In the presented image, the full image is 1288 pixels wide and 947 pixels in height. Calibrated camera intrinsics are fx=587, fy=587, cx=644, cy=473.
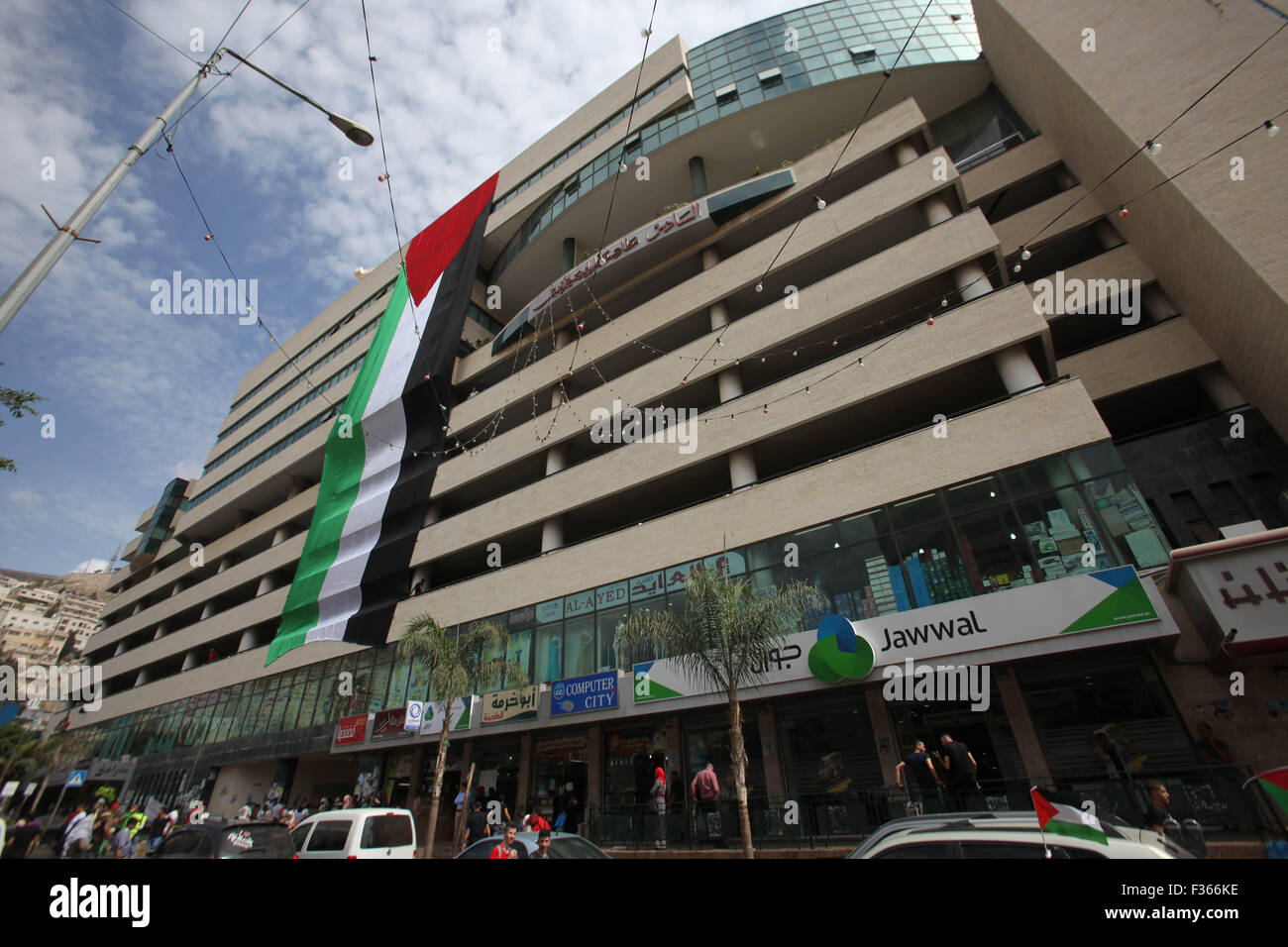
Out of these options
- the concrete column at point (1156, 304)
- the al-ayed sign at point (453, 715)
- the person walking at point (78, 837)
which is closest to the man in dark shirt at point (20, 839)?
the person walking at point (78, 837)

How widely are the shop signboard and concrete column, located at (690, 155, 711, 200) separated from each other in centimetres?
2247

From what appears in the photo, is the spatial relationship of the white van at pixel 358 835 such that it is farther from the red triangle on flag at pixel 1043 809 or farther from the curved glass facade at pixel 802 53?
the curved glass facade at pixel 802 53

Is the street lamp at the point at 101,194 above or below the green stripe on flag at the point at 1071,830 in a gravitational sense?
above

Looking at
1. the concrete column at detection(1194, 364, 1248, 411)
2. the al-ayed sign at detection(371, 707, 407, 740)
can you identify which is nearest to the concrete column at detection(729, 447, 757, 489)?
the concrete column at detection(1194, 364, 1248, 411)

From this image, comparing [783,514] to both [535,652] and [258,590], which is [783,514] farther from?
[258,590]

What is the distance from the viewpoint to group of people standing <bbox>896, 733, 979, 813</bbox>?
10680 mm

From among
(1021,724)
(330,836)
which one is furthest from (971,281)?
(330,836)

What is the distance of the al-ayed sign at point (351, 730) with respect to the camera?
2400 cm

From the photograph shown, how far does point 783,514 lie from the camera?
17.9 meters

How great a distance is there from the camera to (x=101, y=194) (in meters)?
7.48

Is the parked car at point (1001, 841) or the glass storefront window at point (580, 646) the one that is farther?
the glass storefront window at point (580, 646)

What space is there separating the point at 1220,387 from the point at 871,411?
32.4ft

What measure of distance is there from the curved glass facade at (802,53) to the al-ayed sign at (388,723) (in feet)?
84.1
